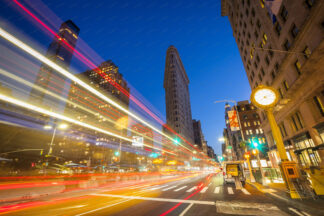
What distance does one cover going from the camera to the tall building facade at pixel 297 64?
13562mm

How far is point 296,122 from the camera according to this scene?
19531 millimetres

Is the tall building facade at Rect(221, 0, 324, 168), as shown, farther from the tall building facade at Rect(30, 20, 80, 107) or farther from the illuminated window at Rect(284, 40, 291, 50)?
the tall building facade at Rect(30, 20, 80, 107)

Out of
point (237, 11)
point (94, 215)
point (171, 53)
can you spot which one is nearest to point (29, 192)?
point (94, 215)

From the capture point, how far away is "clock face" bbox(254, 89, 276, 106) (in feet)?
25.8

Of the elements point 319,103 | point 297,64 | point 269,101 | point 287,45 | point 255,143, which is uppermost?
point 287,45

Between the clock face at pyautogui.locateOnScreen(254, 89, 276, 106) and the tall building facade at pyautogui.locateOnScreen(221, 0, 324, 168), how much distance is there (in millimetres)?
633

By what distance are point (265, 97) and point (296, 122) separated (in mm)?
17398

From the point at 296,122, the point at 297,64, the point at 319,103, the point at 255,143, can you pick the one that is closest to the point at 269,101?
the point at 255,143

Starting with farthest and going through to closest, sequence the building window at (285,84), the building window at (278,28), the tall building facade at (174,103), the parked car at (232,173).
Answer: the tall building facade at (174,103) < the building window at (278,28) < the building window at (285,84) < the parked car at (232,173)

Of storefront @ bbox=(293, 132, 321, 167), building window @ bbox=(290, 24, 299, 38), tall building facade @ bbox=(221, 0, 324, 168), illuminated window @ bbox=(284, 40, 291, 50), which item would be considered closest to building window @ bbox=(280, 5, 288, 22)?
tall building facade @ bbox=(221, 0, 324, 168)

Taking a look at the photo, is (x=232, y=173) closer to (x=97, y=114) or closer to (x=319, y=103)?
(x=319, y=103)

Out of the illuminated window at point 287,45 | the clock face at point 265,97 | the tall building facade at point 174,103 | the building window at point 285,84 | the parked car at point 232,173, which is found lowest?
the parked car at point 232,173

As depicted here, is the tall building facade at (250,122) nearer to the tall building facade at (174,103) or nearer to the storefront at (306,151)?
the tall building facade at (174,103)

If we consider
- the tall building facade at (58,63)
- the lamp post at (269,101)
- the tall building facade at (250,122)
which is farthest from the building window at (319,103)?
the tall building facade at (58,63)
